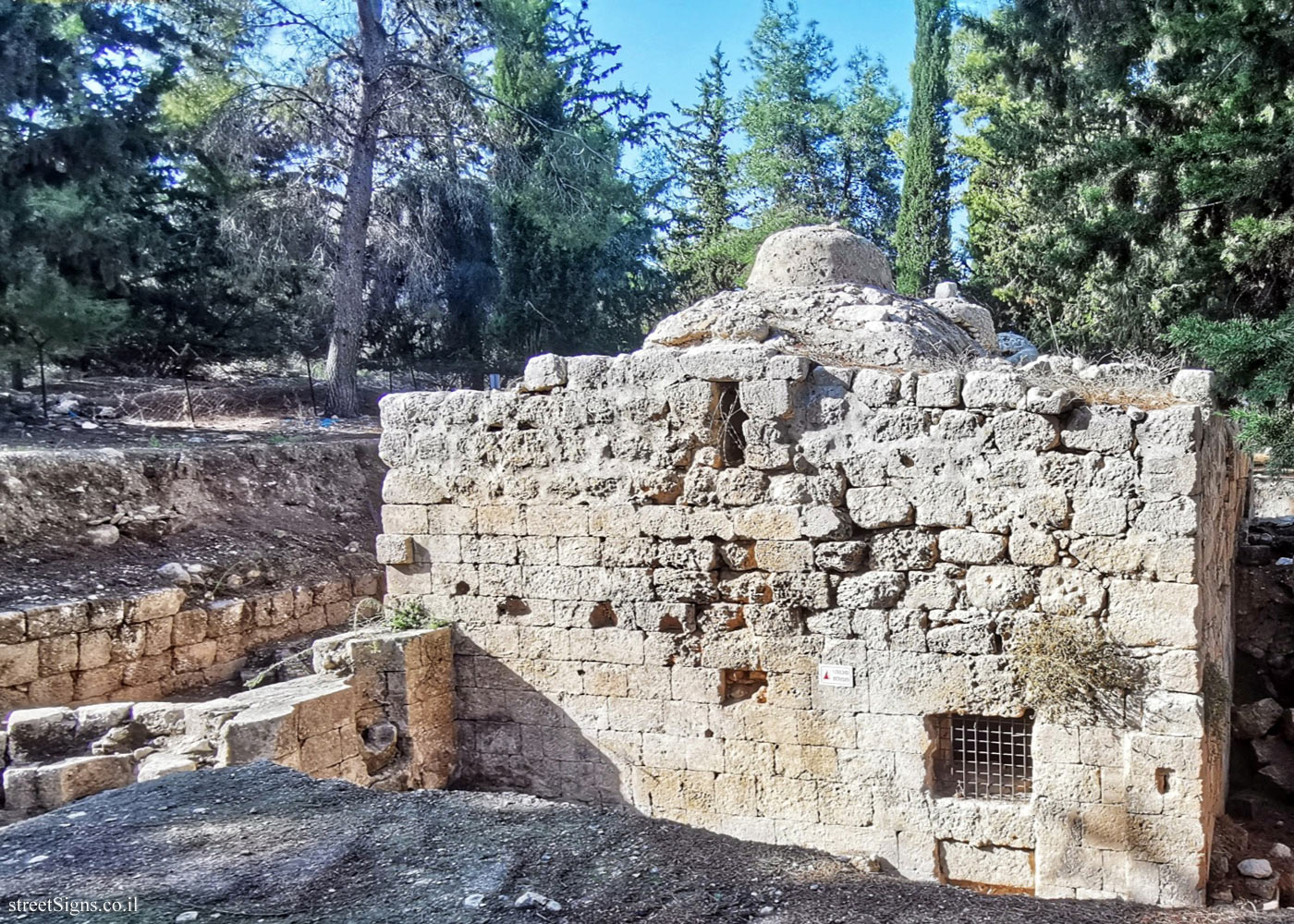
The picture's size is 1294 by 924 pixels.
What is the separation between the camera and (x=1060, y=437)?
5160 millimetres

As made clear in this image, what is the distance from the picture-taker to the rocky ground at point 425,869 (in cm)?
320

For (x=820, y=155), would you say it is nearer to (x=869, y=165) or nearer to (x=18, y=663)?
(x=869, y=165)

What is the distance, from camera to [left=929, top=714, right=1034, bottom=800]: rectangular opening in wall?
5.36 metres

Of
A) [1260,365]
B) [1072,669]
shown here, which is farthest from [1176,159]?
[1072,669]

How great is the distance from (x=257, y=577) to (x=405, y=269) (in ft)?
34.3

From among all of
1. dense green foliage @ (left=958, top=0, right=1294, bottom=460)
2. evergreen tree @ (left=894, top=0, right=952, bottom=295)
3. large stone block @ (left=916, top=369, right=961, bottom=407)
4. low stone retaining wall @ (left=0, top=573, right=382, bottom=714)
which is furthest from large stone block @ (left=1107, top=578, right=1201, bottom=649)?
evergreen tree @ (left=894, top=0, right=952, bottom=295)

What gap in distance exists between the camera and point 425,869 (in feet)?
11.4

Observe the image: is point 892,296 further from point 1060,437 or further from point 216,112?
point 216,112

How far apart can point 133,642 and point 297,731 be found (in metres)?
3.55

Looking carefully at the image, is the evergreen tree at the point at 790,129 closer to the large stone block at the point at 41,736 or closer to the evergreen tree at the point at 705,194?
the evergreen tree at the point at 705,194

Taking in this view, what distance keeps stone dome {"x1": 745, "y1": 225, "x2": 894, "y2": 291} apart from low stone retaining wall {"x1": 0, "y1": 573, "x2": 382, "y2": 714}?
230 inches

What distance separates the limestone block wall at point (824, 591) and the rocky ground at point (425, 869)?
4.32 feet

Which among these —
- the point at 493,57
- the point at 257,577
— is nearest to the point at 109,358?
the point at 257,577

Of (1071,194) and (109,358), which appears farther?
(109,358)
